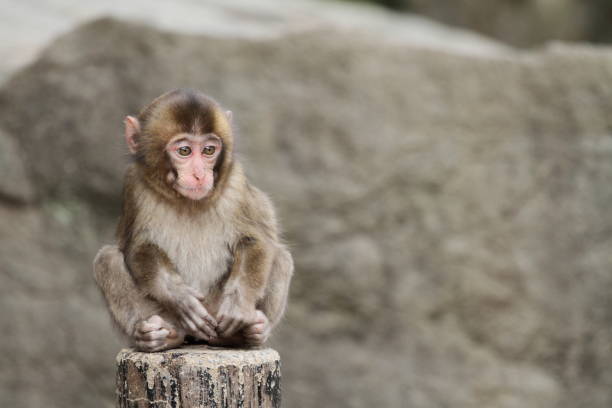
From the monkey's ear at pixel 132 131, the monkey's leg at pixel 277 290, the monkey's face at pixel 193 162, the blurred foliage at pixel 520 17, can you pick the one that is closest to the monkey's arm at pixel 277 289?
the monkey's leg at pixel 277 290

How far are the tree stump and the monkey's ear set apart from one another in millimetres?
1032

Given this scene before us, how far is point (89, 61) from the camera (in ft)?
24.8

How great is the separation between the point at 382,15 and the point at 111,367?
6274mm

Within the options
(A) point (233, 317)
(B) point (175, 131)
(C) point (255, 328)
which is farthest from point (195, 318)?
(B) point (175, 131)

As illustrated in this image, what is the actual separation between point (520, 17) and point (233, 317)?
12.7 metres

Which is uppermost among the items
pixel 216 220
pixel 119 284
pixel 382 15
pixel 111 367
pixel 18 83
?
pixel 382 15

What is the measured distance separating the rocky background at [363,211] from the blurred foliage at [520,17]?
7.81 metres

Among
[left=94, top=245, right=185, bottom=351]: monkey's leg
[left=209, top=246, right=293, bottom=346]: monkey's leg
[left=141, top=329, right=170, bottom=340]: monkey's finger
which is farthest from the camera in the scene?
[left=209, top=246, right=293, bottom=346]: monkey's leg

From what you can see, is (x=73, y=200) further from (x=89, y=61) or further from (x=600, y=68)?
(x=600, y=68)

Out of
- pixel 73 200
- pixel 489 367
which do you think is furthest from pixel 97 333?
pixel 489 367

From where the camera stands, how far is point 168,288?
4086 mm

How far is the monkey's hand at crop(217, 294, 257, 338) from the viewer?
13.1 ft

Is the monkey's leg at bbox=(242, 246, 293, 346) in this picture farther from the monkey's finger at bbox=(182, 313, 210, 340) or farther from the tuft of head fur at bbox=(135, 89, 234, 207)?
the tuft of head fur at bbox=(135, 89, 234, 207)

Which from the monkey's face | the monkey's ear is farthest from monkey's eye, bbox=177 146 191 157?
the monkey's ear
